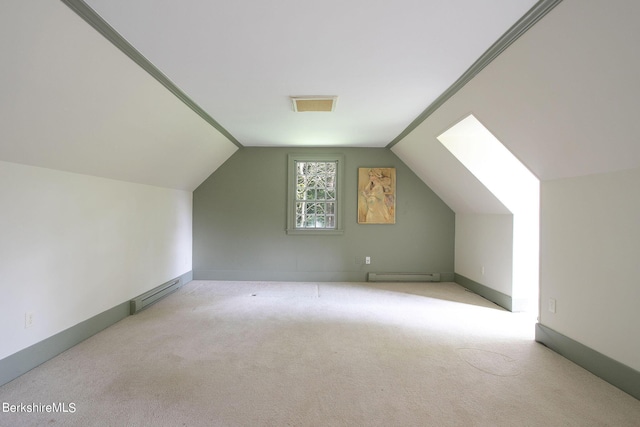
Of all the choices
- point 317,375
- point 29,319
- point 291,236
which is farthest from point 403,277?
point 29,319

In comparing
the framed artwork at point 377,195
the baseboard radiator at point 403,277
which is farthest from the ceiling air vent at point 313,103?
the baseboard radiator at point 403,277

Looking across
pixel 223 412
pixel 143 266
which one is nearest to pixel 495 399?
pixel 223 412

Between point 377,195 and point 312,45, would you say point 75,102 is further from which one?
point 377,195

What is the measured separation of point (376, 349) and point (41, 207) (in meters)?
3.08

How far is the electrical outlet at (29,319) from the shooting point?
2.24 meters

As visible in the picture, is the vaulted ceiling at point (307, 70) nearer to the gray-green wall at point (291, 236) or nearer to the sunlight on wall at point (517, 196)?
the sunlight on wall at point (517, 196)

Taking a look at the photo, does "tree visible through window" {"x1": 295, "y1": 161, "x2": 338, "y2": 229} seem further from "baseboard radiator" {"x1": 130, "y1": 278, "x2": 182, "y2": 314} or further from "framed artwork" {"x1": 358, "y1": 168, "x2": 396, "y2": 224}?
"baseboard radiator" {"x1": 130, "y1": 278, "x2": 182, "y2": 314}

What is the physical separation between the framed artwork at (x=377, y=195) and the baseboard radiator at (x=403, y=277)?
93 cm

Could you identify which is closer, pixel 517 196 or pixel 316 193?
pixel 517 196

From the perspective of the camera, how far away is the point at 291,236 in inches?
206

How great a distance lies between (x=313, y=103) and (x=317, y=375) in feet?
8.56

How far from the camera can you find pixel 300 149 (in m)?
5.26

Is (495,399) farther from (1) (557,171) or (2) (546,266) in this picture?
(1) (557,171)

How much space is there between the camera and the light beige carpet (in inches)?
71.1
